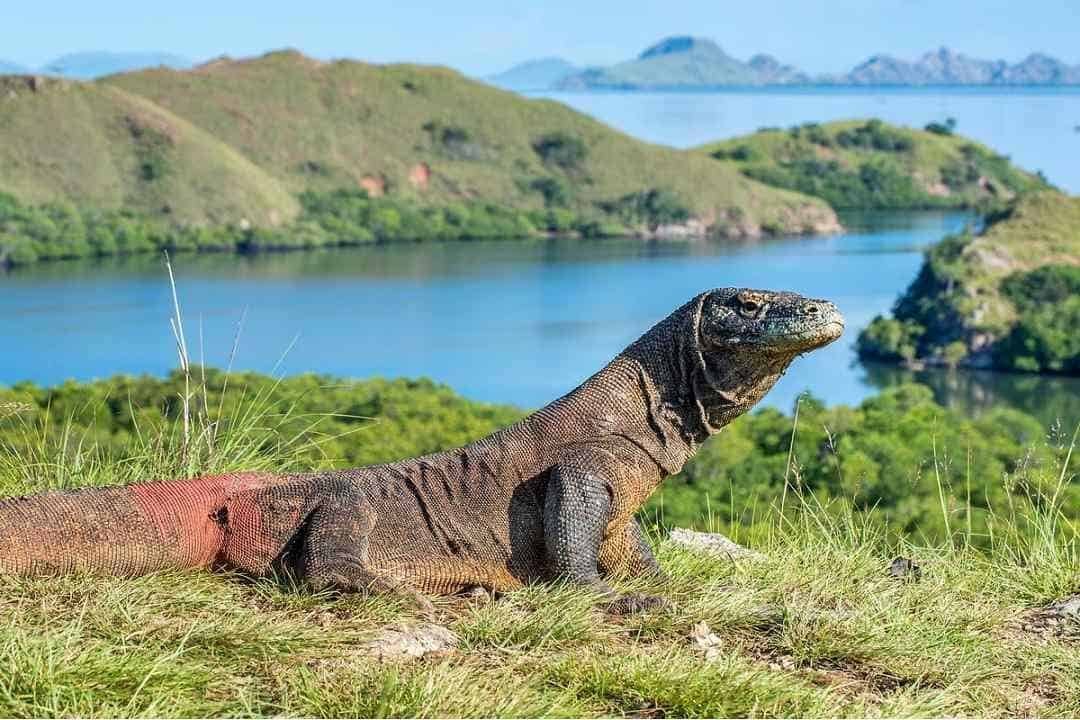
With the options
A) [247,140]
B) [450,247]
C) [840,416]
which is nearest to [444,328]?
[840,416]

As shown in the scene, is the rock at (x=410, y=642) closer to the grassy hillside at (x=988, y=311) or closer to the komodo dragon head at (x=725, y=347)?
the komodo dragon head at (x=725, y=347)

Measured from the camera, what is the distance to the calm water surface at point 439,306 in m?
71.8

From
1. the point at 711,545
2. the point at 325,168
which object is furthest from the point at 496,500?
the point at 325,168

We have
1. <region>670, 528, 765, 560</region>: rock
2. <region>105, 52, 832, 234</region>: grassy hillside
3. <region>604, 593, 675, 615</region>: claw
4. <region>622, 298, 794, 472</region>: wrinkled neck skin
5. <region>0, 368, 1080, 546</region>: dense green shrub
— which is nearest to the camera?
<region>604, 593, 675, 615</region>: claw

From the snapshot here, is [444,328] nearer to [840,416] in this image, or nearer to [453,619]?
[840,416]

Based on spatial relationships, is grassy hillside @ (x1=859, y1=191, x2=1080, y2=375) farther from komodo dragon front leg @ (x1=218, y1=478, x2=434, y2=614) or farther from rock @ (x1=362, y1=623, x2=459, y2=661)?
rock @ (x1=362, y1=623, x2=459, y2=661)

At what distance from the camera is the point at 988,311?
316 ft

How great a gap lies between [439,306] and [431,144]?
69.3 meters

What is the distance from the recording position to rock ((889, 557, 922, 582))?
594 centimetres

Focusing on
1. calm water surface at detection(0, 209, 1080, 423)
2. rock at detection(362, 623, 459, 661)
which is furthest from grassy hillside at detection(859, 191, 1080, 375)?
rock at detection(362, 623, 459, 661)

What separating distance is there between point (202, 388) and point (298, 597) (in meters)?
1.88

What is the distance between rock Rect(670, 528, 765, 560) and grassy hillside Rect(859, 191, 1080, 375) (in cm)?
8312

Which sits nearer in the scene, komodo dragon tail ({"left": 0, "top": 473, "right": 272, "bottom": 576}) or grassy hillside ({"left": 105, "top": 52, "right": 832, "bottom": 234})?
komodo dragon tail ({"left": 0, "top": 473, "right": 272, "bottom": 576})

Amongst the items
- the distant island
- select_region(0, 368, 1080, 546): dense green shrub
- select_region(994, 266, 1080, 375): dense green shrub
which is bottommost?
select_region(994, 266, 1080, 375): dense green shrub
